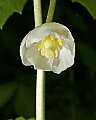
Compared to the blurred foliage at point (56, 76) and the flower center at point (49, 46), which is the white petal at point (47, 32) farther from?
the blurred foliage at point (56, 76)

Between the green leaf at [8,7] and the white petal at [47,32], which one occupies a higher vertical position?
the green leaf at [8,7]

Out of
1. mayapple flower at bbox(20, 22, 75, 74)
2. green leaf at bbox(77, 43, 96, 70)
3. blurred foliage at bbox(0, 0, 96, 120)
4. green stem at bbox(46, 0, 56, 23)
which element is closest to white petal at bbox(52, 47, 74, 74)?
mayapple flower at bbox(20, 22, 75, 74)

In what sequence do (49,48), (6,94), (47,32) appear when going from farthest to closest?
1. (6,94)
2. (49,48)
3. (47,32)

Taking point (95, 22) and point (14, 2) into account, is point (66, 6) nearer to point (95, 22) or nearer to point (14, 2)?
point (95, 22)

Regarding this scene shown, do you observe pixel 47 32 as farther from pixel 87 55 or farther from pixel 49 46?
pixel 87 55

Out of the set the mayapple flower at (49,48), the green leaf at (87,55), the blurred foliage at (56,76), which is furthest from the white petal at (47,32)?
the green leaf at (87,55)

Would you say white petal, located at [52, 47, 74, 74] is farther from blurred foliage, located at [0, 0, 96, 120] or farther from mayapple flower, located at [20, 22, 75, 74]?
blurred foliage, located at [0, 0, 96, 120]

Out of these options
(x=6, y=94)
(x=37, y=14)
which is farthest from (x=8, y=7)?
Result: (x=6, y=94)
